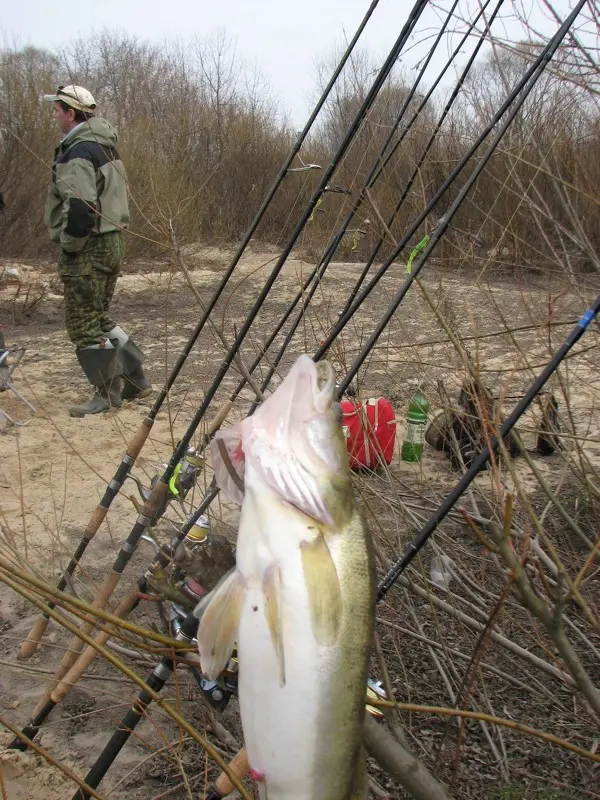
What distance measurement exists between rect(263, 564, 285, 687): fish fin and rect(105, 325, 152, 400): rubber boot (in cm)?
506

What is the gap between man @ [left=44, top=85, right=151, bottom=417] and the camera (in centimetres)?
560

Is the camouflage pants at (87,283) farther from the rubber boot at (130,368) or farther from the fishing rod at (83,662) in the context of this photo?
the fishing rod at (83,662)

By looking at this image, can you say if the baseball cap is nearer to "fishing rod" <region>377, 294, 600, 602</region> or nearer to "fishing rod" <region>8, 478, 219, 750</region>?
"fishing rod" <region>8, 478, 219, 750</region>

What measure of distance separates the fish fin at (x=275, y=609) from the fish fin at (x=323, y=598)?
46 millimetres

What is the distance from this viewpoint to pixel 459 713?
1253 mm

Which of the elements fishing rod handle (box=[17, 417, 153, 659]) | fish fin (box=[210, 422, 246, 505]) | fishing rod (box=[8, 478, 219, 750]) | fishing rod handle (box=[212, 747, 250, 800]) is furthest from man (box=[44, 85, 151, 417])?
fish fin (box=[210, 422, 246, 505])

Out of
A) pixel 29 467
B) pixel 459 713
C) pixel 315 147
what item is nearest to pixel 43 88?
pixel 315 147

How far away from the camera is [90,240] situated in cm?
579

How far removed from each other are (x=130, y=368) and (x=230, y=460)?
16.3ft

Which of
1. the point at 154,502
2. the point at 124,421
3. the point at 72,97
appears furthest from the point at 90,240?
the point at 154,502

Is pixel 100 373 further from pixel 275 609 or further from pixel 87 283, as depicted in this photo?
pixel 275 609

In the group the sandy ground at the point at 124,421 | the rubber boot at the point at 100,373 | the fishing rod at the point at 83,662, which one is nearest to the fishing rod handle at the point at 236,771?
the sandy ground at the point at 124,421

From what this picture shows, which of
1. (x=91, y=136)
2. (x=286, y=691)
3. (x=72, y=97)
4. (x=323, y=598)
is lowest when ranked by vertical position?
(x=286, y=691)

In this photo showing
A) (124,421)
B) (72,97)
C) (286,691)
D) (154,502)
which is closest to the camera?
(286,691)
